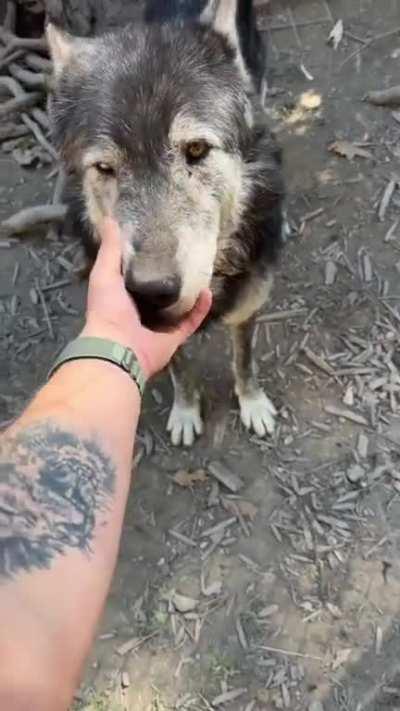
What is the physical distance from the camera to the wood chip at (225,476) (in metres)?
3.55

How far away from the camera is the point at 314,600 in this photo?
321 centimetres

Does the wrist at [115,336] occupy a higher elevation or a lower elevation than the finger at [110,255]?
lower

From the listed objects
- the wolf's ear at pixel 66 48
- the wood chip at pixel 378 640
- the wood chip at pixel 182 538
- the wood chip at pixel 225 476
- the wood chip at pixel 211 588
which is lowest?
the wood chip at pixel 378 640

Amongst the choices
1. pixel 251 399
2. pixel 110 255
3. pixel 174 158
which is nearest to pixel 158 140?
pixel 174 158

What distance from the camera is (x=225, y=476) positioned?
3.58 metres

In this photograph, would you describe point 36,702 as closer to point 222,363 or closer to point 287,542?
point 287,542

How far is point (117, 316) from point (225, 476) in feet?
5.10

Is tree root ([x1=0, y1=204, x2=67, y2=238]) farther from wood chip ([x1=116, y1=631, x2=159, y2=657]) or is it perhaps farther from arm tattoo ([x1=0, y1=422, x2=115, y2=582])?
arm tattoo ([x1=0, y1=422, x2=115, y2=582])

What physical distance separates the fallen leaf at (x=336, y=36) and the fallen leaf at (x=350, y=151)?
0.80 metres

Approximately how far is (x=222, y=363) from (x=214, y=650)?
4.17ft

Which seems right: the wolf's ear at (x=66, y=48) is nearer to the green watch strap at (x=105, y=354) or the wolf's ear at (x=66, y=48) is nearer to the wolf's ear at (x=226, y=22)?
the wolf's ear at (x=226, y=22)

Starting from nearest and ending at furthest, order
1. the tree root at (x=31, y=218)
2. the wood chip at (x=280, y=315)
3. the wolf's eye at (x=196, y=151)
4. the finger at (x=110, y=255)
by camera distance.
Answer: the finger at (x=110, y=255), the wolf's eye at (x=196, y=151), the wood chip at (x=280, y=315), the tree root at (x=31, y=218)

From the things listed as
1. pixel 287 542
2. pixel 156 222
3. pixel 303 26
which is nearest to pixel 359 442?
pixel 287 542

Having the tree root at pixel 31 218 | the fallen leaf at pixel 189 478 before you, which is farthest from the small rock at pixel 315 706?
the tree root at pixel 31 218
